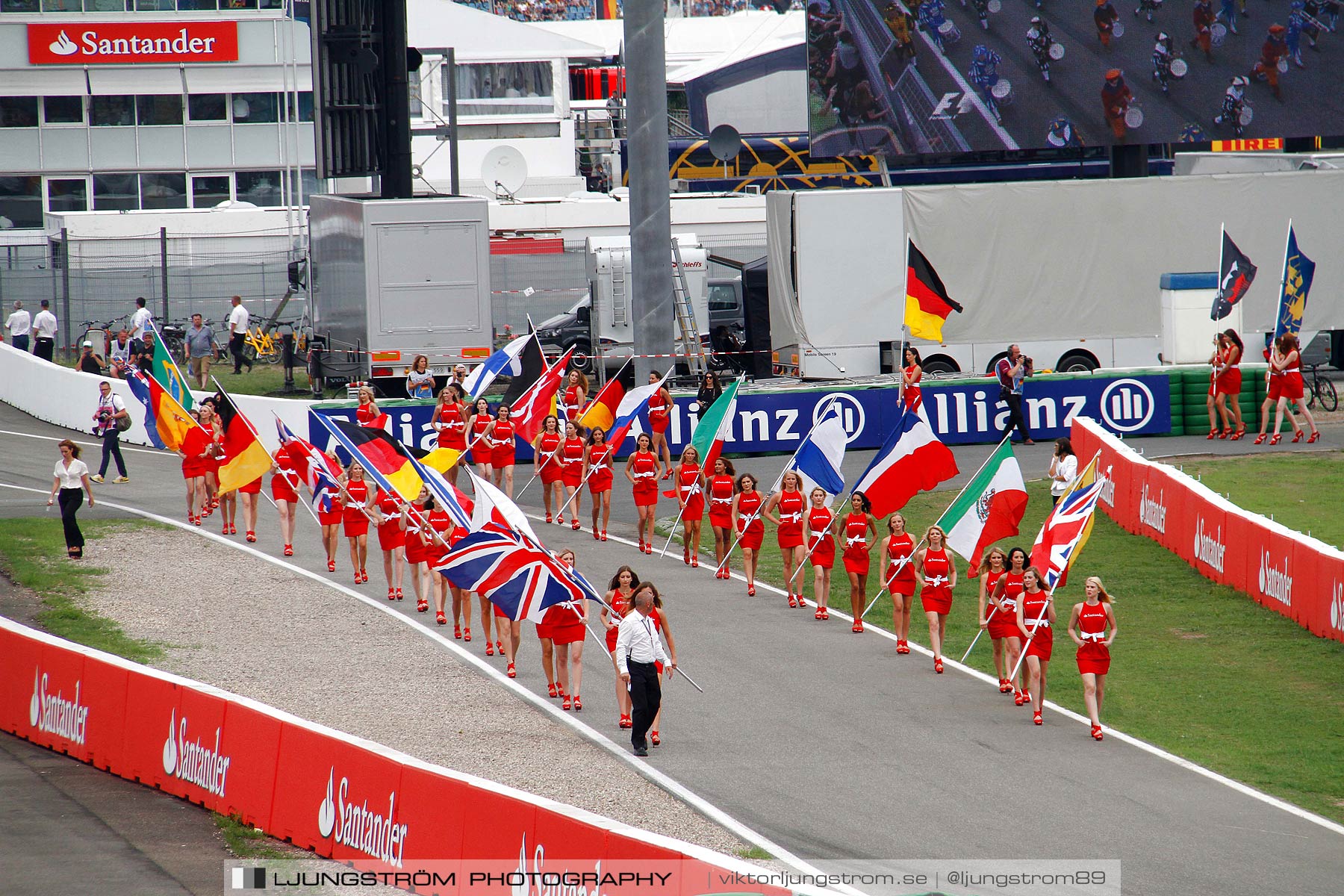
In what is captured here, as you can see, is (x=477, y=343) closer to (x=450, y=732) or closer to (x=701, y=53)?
(x=450, y=732)

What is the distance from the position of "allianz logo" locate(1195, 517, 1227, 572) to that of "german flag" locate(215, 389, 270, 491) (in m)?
11.3

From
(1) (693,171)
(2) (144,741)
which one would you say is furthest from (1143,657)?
(1) (693,171)

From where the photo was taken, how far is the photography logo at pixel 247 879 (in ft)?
34.1

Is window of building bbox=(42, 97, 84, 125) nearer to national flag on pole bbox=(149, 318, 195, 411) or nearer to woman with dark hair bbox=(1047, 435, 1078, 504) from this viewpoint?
national flag on pole bbox=(149, 318, 195, 411)

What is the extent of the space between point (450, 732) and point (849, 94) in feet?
82.0

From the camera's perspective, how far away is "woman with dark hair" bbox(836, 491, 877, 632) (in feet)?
56.2

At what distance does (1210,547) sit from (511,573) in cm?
915

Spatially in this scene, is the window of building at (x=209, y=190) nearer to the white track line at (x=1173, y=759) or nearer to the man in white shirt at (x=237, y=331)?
the man in white shirt at (x=237, y=331)

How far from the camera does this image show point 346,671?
15.7 m

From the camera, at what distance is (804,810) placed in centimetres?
1165

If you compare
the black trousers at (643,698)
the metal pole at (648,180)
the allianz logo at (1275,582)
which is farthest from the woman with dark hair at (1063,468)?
the black trousers at (643,698)

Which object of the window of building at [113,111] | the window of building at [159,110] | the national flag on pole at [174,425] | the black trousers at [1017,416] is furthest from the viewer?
the window of building at [159,110]

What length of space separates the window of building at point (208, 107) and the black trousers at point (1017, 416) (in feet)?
107

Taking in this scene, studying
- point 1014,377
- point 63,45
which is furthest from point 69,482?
point 63,45
